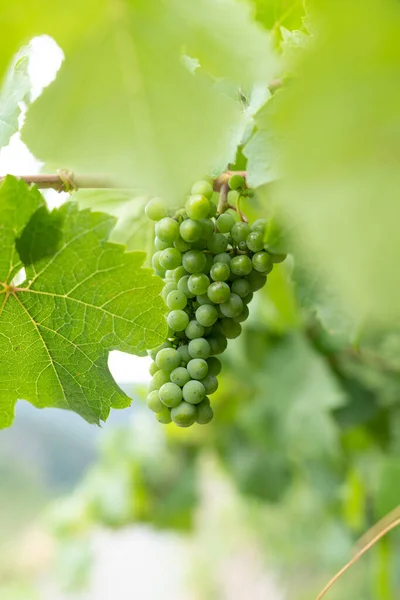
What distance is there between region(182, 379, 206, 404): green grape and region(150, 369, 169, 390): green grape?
24mm

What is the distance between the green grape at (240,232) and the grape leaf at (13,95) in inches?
7.4

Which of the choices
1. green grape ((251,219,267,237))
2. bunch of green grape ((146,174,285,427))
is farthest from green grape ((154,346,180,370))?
green grape ((251,219,267,237))

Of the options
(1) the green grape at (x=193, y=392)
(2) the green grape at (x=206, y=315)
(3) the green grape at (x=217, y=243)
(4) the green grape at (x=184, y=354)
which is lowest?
(1) the green grape at (x=193, y=392)

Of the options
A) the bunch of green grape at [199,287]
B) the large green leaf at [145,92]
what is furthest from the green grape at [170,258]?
the large green leaf at [145,92]

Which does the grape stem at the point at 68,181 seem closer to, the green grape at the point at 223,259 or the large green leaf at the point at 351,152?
the green grape at the point at 223,259

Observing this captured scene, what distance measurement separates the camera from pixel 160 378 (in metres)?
0.45

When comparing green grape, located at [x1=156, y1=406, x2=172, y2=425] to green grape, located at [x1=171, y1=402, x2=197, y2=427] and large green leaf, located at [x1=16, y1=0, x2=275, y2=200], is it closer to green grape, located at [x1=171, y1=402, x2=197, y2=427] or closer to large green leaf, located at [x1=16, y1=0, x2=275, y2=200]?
green grape, located at [x1=171, y1=402, x2=197, y2=427]

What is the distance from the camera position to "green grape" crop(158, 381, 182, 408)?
0.42 meters

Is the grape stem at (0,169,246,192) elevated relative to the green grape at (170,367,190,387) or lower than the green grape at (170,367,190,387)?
elevated

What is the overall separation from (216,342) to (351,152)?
259 millimetres

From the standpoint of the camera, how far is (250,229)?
1.43 feet

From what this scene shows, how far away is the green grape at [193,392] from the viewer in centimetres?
42

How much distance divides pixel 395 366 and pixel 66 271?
3.04 ft

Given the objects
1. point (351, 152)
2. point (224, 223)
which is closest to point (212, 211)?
point (224, 223)
